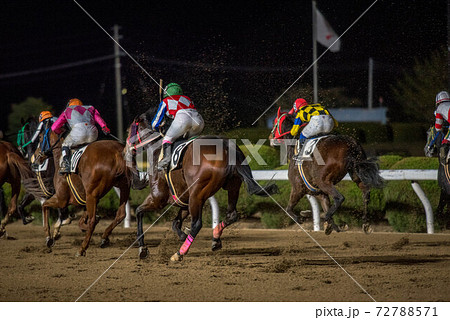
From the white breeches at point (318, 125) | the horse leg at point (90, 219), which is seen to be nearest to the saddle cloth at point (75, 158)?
the horse leg at point (90, 219)

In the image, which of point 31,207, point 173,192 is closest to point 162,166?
point 173,192

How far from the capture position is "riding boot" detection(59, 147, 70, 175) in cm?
745

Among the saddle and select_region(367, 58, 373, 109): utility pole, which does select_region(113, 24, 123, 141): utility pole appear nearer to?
select_region(367, 58, 373, 109): utility pole

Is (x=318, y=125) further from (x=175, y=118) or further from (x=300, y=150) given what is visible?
(x=175, y=118)

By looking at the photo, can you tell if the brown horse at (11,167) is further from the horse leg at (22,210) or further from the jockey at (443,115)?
the jockey at (443,115)

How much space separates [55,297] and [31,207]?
714 centimetres

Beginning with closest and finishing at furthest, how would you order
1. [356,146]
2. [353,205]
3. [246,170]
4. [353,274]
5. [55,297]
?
[55,297], [353,274], [246,170], [356,146], [353,205]

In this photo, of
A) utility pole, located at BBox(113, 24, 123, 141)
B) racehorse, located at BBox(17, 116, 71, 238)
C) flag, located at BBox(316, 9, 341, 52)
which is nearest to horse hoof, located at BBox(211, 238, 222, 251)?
racehorse, located at BBox(17, 116, 71, 238)

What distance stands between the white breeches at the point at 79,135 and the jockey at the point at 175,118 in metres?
1.16

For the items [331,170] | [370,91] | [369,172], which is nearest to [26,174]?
[331,170]

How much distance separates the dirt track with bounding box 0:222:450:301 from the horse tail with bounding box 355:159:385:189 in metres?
0.82

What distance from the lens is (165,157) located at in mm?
6625

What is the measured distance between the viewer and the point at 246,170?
6.50m

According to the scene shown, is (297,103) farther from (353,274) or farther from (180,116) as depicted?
(353,274)
